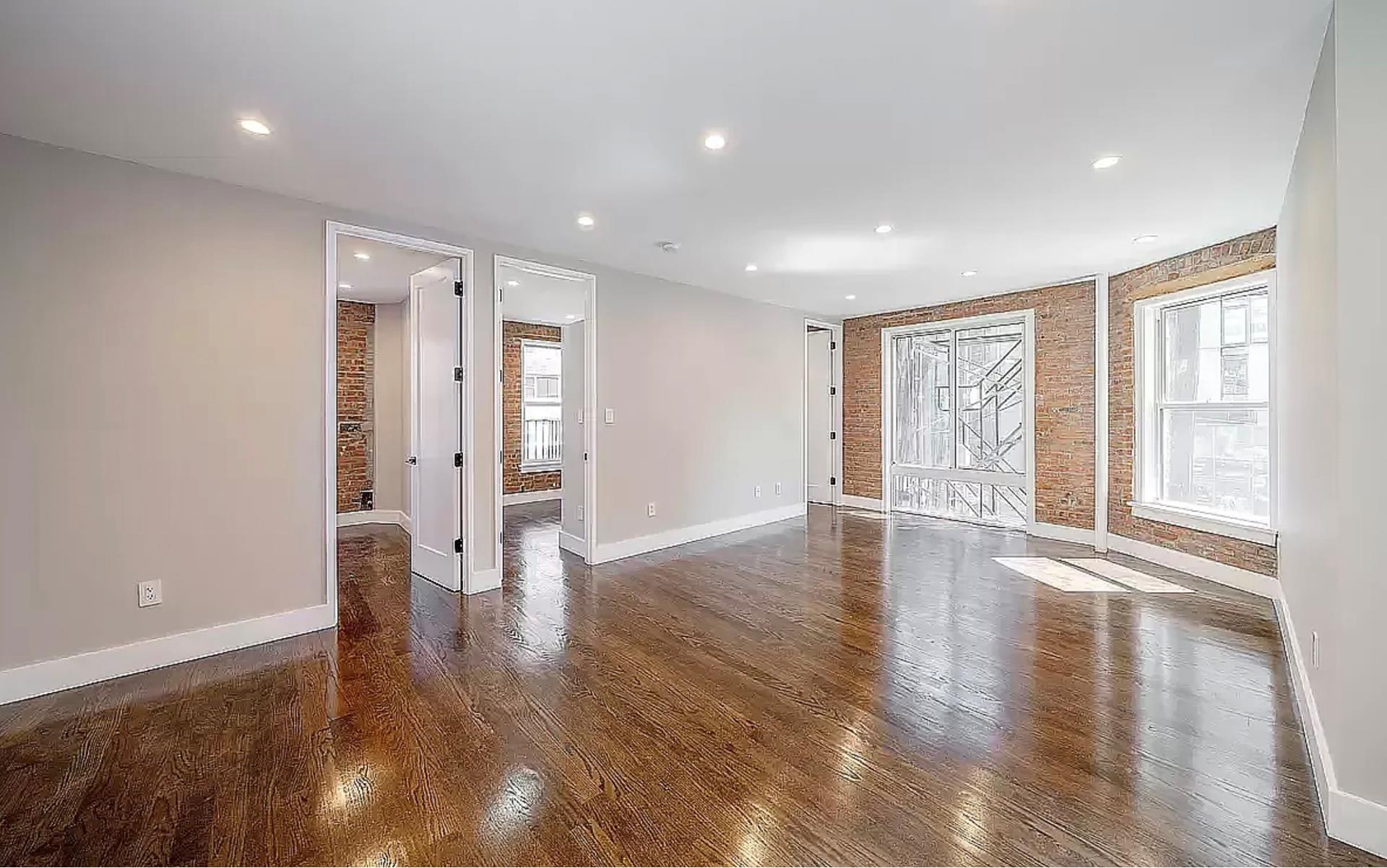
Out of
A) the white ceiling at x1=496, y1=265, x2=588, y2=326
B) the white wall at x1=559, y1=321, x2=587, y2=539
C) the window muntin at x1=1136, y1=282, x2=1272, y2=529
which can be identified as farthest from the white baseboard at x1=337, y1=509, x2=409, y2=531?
the window muntin at x1=1136, y1=282, x2=1272, y2=529

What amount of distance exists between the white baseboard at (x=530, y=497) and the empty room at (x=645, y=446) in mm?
3049

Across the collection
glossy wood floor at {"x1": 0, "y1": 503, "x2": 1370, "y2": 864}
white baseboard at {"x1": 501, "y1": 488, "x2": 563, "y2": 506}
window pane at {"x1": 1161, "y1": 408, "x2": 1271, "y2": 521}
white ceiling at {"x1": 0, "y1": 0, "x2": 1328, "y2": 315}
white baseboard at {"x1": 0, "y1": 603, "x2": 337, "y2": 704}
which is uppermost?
white ceiling at {"x1": 0, "y1": 0, "x2": 1328, "y2": 315}

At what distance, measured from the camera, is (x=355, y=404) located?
282 inches

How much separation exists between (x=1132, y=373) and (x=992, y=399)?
5.82 feet

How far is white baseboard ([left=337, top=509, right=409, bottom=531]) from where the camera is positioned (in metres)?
7.11

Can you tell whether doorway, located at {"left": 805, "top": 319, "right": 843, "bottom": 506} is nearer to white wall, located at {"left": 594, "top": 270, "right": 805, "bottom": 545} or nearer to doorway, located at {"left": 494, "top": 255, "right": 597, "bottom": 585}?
white wall, located at {"left": 594, "top": 270, "right": 805, "bottom": 545}

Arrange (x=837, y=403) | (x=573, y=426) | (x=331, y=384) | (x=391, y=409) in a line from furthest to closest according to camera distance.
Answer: (x=837, y=403) < (x=391, y=409) < (x=573, y=426) < (x=331, y=384)

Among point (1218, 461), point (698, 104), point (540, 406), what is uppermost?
point (698, 104)

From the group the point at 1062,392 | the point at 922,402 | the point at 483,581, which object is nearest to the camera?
the point at 483,581

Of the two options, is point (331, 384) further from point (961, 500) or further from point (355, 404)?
point (961, 500)

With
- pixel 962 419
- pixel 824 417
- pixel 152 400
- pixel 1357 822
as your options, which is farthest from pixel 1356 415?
pixel 824 417

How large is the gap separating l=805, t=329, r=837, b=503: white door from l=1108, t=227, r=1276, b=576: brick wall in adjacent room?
343 cm

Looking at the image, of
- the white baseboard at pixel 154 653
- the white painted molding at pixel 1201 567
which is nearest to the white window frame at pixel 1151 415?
the white painted molding at pixel 1201 567

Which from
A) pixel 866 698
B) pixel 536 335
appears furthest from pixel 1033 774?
pixel 536 335
